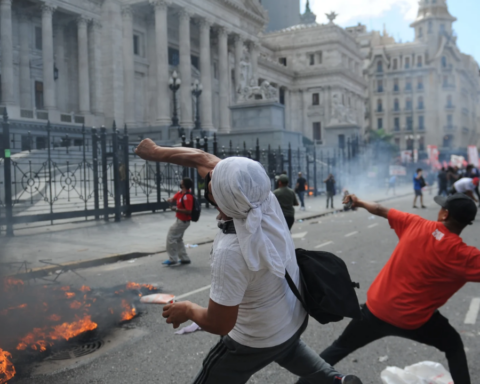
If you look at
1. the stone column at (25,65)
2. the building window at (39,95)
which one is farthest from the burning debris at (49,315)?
the building window at (39,95)

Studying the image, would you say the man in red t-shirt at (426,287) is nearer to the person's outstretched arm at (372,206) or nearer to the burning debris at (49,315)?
the person's outstretched arm at (372,206)

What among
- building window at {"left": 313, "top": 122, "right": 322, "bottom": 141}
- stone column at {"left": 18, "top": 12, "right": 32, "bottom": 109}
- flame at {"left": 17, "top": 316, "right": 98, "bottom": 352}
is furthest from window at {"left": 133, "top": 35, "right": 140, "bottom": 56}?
flame at {"left": 17, "top": 316, "right": 98, "bottom": 352}

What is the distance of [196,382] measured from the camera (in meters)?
2.43

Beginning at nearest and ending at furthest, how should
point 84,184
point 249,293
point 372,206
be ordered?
point 249,293 → point 372,206 → point 84,184

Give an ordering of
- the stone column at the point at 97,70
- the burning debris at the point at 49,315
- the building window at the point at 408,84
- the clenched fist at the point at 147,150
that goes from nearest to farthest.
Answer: the clenched fist at the point at 147,150, the burning debris at the point at 49,315, the stone column at the point at 97,70, the building window at the point at 408,84

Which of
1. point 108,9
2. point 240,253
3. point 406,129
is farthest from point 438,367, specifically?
point 406,129

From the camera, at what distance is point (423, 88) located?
92.6m

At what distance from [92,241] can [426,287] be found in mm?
9551

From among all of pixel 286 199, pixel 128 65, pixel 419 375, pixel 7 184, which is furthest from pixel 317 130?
pixel 419 375

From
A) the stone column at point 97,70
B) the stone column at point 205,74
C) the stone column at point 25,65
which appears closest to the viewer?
the stone column at point 25,65

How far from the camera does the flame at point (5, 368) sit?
376 centimetres

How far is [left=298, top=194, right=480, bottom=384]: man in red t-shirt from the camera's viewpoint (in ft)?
10.5

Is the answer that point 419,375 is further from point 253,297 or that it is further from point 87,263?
point 87,263

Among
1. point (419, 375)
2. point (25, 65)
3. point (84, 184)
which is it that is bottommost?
point (419, 375)
